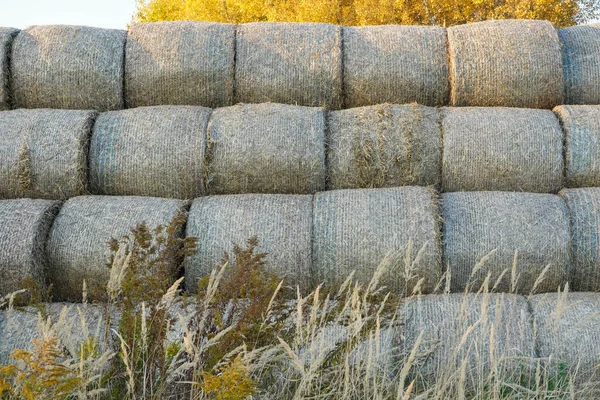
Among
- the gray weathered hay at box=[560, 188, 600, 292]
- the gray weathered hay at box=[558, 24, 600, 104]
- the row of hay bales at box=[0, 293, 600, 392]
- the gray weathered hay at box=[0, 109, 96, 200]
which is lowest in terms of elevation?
the row of hay bales at box=[0, 293, 600, 392]

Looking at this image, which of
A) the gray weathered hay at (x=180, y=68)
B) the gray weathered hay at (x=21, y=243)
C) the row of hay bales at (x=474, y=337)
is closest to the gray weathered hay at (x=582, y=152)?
the row of hay bales at (x=474, y=337)

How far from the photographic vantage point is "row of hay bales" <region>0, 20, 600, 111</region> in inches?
209

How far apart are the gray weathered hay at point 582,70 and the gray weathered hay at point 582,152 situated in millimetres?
447

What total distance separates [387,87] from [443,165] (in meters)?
0.74

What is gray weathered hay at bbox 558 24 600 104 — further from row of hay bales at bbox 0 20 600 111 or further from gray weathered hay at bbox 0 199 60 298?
gray weathered hay at bbox 0 199 60 298

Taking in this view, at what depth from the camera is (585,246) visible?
4.45 meters

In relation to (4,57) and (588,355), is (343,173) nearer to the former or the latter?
(588,355)

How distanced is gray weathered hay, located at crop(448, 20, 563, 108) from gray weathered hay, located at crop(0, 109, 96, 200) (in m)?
2.47

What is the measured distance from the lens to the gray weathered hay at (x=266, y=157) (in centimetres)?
480

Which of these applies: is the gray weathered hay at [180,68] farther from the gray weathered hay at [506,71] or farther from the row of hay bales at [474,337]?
the row of hay bales at [474,337]

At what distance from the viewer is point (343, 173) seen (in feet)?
16.0

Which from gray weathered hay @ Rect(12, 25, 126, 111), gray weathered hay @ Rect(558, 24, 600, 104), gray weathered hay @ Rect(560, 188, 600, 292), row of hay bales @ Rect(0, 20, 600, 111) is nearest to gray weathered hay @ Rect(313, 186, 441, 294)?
gray weathered hay @ Rect(560, 188, 600, 292)

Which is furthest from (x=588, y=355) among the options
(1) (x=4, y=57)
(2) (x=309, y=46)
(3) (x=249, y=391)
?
(1) (x=4, y=57)

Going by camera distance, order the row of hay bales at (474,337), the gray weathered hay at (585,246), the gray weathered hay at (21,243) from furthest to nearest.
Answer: the gray weathered hay at (585,246), the gray weathered hay at (21,243), the row of hay bales at (474,337)
